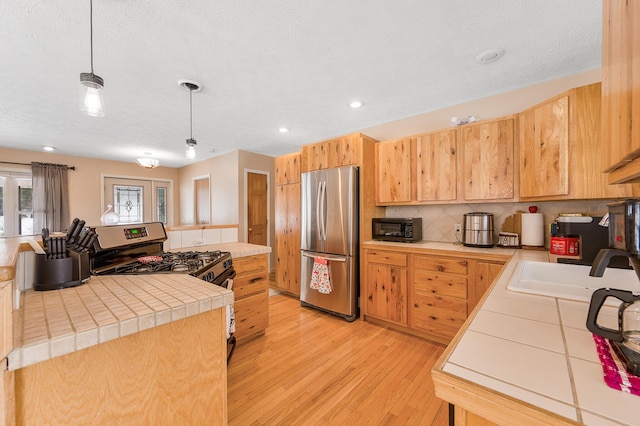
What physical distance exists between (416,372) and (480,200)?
164 centimetres

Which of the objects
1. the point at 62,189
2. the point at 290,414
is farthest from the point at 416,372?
the point at 62,189

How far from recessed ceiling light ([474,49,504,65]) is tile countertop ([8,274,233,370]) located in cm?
237

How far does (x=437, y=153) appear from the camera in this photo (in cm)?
267

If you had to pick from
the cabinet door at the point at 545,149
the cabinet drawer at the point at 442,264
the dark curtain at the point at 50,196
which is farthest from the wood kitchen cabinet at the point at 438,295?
the dark curtain at the point at 50,196

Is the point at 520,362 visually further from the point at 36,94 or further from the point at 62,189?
the point at 62,189

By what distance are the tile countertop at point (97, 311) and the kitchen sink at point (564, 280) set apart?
134 centimetres

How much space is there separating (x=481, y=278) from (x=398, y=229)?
92 centimetres

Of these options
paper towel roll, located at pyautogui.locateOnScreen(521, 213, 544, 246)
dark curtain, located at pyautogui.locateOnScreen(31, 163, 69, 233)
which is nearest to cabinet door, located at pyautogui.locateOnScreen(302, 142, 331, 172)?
paper towel roll, located at pyautogui.locateOnScreen(521, 213, 544, 246)

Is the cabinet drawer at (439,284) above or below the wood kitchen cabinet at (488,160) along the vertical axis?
below

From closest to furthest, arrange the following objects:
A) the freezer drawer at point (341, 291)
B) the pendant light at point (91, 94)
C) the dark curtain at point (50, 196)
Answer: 1. the pendant light at point (91, 94)
2. the freezer drawer at point (341, 291)
3. the dark curtain at point (50, 196)

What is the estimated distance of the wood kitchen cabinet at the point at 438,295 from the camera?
2242 millimetres

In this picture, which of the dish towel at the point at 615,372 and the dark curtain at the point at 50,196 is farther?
the dark curtain at the point at 50,196

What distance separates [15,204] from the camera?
4449 millimetres

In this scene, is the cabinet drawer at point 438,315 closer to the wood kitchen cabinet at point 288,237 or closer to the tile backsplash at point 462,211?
the tile backsplash at point 462,211
